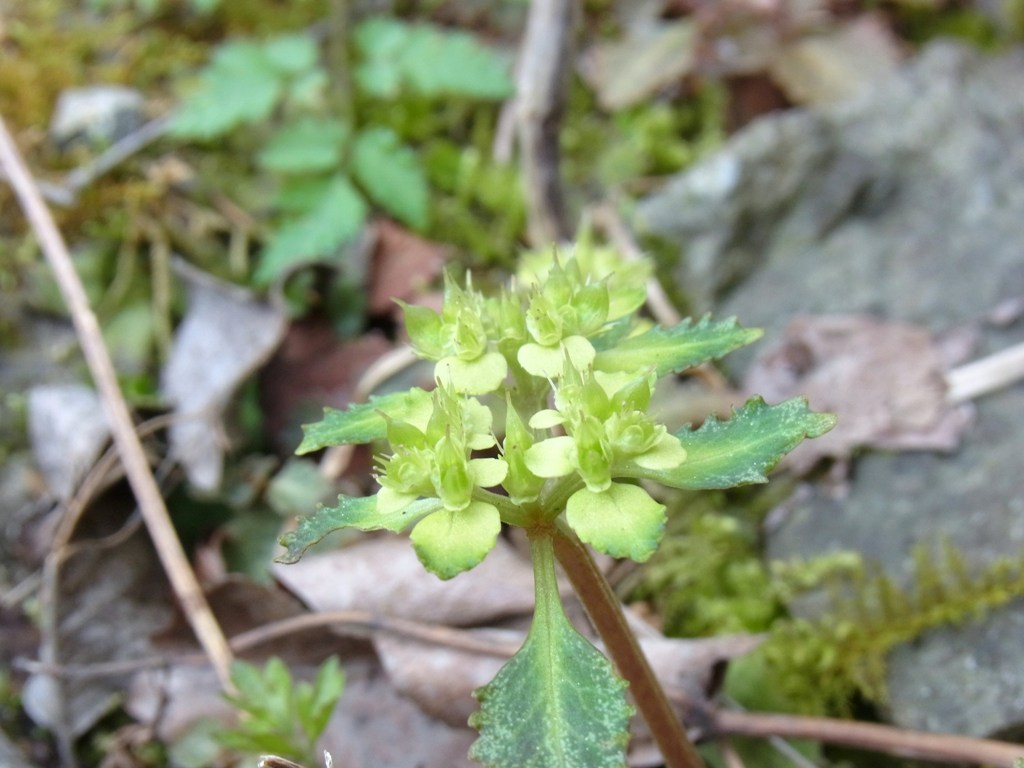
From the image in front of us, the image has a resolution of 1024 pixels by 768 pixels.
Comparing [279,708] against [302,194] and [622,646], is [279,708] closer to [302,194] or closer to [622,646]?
[622,646]

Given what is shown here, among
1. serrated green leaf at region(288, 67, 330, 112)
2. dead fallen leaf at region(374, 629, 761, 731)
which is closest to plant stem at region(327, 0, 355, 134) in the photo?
serrated green leaf at region(288, 67, 330, 112)

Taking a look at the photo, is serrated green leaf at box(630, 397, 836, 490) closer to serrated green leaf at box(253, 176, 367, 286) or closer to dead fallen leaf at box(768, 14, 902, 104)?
serrated green leaf at box(253, 176, 367, 286)

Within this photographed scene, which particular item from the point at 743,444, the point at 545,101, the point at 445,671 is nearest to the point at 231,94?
the point at 545,101

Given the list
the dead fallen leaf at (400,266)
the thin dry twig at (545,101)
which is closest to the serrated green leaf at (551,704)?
the thin dry twig at (545,101)

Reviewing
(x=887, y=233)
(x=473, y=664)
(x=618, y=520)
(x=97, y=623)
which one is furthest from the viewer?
(x=887, y=233)

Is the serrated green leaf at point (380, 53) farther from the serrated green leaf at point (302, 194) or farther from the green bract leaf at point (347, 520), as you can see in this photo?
the green bract leaf at point (347, 520)

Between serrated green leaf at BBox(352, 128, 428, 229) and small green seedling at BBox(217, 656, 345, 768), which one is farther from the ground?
serrated green leaf at BBox(352, 128, 428, 229)
